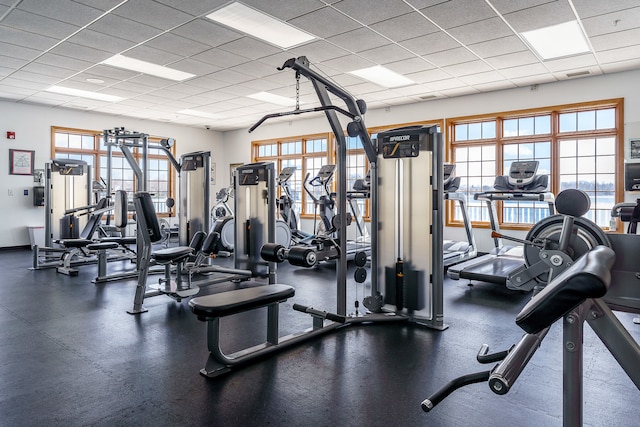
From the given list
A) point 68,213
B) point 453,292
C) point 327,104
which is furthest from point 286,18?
point 68,213

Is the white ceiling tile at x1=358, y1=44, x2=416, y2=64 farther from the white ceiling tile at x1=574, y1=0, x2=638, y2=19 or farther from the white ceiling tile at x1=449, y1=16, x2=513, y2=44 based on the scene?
the white ceiling tile at x1=574, y1=0, x2=638, y2=19

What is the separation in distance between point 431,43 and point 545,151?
3.48m

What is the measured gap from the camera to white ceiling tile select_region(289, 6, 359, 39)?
4.54 meters

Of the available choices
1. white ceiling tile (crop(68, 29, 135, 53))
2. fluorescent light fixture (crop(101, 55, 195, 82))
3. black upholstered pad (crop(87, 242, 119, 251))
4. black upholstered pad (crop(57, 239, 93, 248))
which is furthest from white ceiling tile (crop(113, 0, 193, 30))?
black upholstered pad (crop(57, 239, 93, 248))

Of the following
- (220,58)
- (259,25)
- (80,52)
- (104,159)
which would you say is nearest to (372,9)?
(259,25)

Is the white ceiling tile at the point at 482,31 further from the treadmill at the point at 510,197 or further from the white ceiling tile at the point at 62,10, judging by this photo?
the white ceiling tile at the point at 62,10

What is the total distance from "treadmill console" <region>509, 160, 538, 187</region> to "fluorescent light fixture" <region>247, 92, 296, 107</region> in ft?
14.6

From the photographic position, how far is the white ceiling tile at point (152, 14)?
4.34 meters

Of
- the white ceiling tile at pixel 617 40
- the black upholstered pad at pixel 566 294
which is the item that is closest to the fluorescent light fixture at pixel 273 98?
the white ceiling tile at pixel 617 40

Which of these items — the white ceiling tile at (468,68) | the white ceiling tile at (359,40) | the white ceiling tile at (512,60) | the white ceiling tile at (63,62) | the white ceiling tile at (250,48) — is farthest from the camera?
the white ceiling tile at (468,68)

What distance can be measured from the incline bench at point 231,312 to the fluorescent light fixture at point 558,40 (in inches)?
172

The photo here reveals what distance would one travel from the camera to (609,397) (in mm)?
2438

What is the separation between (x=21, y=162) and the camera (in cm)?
881

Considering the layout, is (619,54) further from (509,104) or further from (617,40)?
(509,104)
